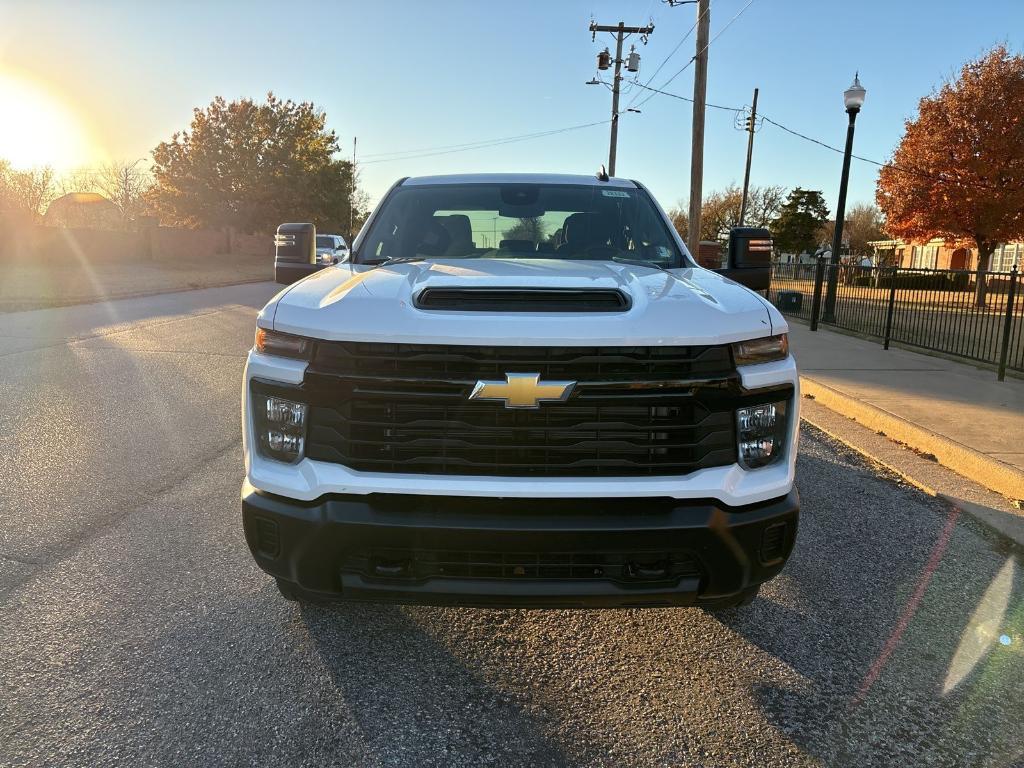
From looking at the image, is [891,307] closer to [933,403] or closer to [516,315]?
[933,403]

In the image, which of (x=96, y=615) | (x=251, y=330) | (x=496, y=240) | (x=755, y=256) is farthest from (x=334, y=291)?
(x=251, y=330)

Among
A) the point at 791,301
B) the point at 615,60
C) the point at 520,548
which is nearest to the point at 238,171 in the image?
the point at 615,60

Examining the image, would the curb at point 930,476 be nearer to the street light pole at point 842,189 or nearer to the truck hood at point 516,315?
the truck hood at point 516,315

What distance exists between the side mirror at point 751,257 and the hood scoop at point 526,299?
159 centimetres

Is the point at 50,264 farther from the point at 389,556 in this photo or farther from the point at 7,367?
the point at 389,556

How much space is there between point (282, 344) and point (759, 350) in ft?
5.43

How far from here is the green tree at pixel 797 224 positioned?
6519cm

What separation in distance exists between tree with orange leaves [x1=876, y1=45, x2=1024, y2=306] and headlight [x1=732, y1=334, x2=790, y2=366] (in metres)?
23.6

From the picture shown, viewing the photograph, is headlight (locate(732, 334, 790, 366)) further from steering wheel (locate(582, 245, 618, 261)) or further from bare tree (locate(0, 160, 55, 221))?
bare tree (locate(0, 160, 55, 221))

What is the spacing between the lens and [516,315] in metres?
2.46

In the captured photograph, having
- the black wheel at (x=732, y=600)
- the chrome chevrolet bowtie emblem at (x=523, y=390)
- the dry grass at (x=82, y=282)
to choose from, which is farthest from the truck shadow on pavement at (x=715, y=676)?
the dry grass at (x=82, y=282)

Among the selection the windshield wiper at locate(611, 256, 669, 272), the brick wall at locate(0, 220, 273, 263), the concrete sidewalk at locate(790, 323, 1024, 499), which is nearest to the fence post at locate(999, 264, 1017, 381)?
the concrete sidewalk at locate(790, 323, 1024, 499)

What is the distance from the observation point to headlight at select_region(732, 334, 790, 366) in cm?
253

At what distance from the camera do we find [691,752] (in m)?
2.37
